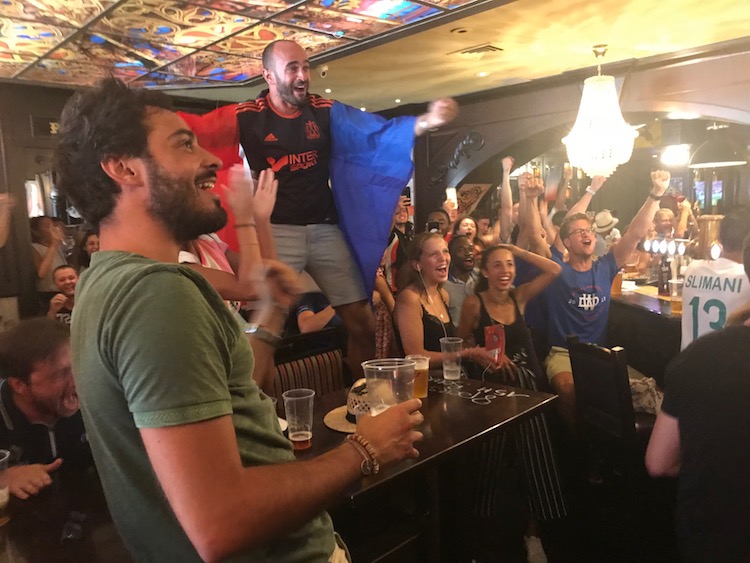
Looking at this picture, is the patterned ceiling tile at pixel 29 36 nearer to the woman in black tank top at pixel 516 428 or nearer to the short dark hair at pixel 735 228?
the woman in black tank top at pixel 516 428

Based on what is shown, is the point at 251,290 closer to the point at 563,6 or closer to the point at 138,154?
the point at 138,154

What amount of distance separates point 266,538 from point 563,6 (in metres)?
3.51

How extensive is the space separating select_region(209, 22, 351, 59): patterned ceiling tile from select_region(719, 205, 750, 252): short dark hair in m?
2.68

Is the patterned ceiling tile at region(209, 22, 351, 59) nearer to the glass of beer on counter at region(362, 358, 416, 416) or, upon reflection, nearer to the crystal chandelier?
the crystal chandelier

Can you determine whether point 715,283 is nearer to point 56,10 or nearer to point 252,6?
point 252,6

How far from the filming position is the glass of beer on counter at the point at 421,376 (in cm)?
198

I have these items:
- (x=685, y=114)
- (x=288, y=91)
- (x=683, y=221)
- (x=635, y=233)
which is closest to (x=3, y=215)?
(x=288, y=91)

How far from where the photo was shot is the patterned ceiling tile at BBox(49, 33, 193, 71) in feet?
13.7

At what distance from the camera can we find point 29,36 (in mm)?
4102

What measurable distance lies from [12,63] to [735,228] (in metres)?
5.44

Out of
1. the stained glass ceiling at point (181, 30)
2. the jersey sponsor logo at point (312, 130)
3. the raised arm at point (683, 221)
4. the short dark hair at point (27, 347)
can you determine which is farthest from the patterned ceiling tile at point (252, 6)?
the raised arm at point (683, 221)

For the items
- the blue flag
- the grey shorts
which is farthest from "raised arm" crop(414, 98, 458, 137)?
the grey shorts

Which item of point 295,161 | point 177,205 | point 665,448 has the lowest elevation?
point 665,448

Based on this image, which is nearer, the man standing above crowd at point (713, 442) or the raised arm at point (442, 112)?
the man standing above crowd at point (713, 442)
